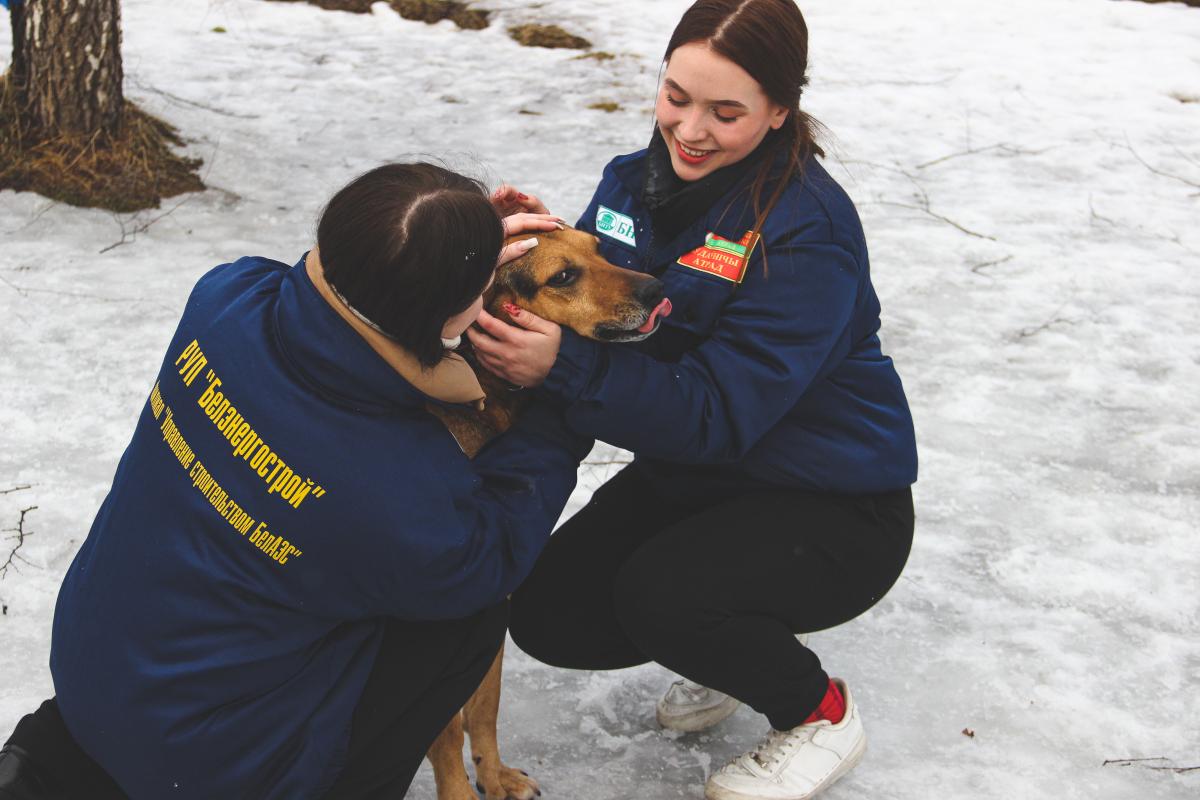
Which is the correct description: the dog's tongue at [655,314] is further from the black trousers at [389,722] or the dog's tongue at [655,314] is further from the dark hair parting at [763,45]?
the black trousers at [389,722]

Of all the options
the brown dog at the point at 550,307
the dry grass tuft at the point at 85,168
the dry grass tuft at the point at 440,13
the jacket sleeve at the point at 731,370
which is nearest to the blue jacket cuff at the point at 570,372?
the jacket sleeve at the point at 731,370

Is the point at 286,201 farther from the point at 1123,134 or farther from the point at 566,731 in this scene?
the point at 1123,134

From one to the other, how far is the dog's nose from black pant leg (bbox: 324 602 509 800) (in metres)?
0.86

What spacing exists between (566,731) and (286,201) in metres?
4.03

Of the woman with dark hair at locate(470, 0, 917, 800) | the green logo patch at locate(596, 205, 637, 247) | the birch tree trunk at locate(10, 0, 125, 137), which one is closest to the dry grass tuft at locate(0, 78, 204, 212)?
the birch tree trunk at locate(10, 0, 125, 137)

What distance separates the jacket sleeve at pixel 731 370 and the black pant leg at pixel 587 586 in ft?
1.64

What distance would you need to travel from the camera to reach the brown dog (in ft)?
9.24

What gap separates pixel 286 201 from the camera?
21.0 feet

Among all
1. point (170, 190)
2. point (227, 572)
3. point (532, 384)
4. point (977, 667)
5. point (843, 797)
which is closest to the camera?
point (227, 572)

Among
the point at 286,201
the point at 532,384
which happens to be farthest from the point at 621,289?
the point at 286,201

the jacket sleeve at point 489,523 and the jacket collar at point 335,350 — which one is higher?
the jacket collar at point 335,350

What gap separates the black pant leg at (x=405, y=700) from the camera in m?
2.48

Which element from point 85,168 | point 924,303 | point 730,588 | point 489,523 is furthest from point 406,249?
point 85,168

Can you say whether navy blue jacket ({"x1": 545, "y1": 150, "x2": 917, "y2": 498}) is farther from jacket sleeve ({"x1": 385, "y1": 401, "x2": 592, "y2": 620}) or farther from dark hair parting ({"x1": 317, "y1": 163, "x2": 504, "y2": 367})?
dark hair parting ({"x1": 317, "y1": 163, "x2": 504, "y2": 367})
